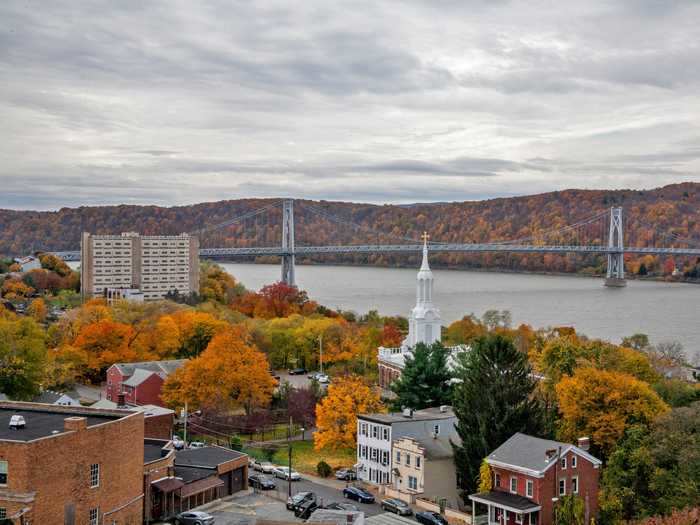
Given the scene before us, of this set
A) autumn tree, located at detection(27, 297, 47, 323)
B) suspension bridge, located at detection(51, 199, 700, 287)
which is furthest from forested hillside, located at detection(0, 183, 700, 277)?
autumn tree, located at detection(27, 297, 47, 323)

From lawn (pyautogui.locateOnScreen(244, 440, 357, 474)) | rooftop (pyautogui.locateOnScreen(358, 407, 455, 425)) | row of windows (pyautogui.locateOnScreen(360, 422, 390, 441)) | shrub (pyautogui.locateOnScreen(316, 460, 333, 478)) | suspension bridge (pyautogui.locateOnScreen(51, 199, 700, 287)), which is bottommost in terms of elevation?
lawn (pyautogui.locateOnScreen(244, 440, 357, 474))

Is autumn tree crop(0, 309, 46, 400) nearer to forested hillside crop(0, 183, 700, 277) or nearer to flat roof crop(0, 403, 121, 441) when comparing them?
flat roof crop(0, 403, 121, 441)

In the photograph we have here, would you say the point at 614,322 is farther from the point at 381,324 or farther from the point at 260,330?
the point at 260,330

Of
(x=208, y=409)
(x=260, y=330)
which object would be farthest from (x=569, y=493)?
(x=260, y=330)

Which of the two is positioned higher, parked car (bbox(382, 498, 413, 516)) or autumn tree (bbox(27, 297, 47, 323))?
autumn tree (bbox(27, 297, 47, 323))

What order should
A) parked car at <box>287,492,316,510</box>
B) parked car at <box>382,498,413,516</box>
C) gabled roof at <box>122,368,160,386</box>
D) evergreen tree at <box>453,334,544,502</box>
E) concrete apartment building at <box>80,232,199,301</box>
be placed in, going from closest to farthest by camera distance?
parked car at <box>287,492,316,510</box>
parked car at <box>382,498,413,516</box>
evergreen tree at <box>453,334,544,502</box>
gabled roof at <box>122,368,160,386</box>
concrete apartment building at <box>80,232,199,301</box>

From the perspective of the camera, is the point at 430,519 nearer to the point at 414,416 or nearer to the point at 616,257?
the point at 414,416

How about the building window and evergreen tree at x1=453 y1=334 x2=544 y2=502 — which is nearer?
the building window

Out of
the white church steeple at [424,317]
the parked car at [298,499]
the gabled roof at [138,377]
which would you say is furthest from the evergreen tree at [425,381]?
the gabled roof at [138,377]
